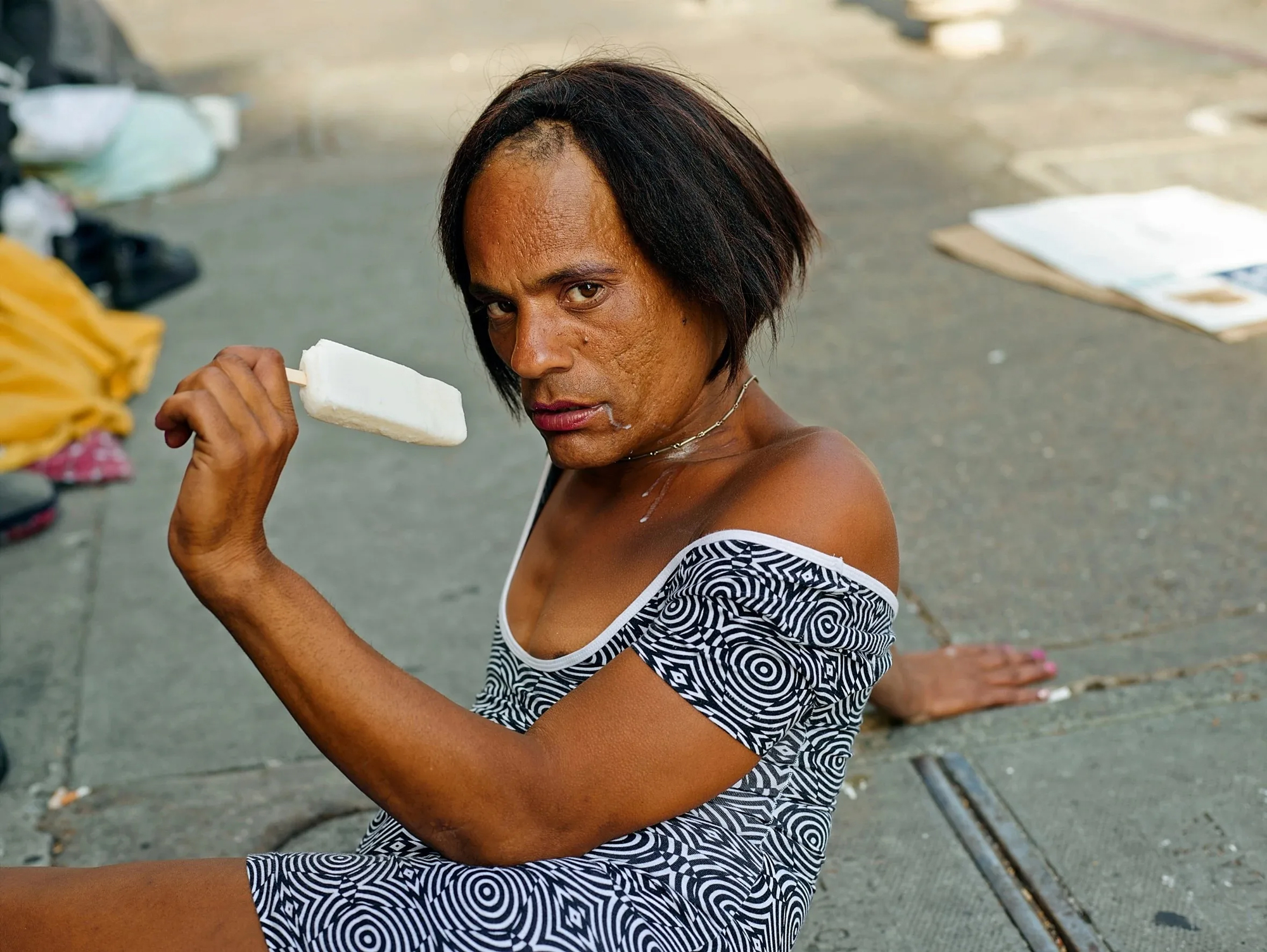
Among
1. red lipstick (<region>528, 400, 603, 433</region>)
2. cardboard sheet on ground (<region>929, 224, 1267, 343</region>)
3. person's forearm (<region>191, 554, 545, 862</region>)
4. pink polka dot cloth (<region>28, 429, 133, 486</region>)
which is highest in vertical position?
red lipstick (<region>528, 400, 603, 433</region>)

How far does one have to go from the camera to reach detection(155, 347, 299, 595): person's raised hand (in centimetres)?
129

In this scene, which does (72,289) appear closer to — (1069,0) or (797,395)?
(797,395)

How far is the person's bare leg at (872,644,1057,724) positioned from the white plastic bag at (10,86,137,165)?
179 inches

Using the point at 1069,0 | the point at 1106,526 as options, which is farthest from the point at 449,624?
the point at 1069,0

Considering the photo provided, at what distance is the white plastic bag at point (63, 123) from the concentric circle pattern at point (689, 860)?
486 centimetres

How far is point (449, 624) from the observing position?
2.90 meters

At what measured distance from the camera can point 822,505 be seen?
1479 millimetres

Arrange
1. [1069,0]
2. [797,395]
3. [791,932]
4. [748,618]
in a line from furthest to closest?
[1069,0]
[797,395]
[791,932]
[748,618]

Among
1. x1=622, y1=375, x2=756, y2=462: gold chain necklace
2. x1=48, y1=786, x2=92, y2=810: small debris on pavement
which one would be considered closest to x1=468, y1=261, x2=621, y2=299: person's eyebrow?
x1=622, y1=375, x2=756, y2=462: gold chain necklace

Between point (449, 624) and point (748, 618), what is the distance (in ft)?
5.15

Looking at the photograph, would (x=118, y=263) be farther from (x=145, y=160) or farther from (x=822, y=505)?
(x=822, y=505)

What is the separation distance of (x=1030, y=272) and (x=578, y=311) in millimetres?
3055

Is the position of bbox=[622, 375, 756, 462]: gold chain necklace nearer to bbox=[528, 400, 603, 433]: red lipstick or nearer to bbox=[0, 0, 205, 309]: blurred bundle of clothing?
bbox=[528, 400, 603, 433]: red lipstick

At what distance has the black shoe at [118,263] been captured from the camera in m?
4.61
